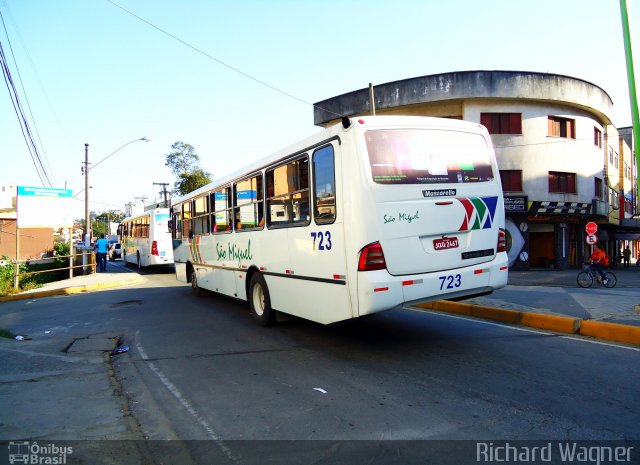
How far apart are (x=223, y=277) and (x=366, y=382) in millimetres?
5821

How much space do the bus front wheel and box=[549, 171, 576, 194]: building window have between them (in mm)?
23147

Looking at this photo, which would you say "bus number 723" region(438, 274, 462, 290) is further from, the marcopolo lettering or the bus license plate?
the marcopolo lettering

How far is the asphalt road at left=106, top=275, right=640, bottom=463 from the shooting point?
3738 millimetres

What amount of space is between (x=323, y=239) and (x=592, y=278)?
556 inches

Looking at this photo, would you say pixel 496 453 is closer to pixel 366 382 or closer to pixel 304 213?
pixel 366 382

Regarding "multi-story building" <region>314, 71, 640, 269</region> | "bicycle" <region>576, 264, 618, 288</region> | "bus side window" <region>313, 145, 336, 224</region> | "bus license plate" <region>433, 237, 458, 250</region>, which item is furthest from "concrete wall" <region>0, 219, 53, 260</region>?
"bus license plate" <region>433, 237, 458, 250</region>

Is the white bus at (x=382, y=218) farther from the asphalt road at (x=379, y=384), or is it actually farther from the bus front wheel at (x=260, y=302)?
the asphalt road at (x=379, y=384)

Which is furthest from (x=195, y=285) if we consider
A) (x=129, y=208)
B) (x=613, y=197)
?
(x=129, y=208)

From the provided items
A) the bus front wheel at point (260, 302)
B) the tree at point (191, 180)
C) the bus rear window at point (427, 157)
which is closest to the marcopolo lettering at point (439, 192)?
the bus rear window at point (427, 157)

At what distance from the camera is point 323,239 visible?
592 cm

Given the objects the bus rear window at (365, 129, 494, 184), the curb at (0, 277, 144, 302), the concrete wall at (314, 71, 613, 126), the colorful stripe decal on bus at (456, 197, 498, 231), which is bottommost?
the curb at (0, 277, 144, 302)

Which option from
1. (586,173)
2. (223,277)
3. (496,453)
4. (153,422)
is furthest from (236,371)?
(586,173)

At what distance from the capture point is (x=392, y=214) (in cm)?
539

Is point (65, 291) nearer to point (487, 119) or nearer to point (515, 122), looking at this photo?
point (487, 119)
